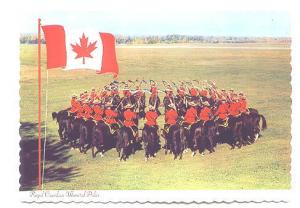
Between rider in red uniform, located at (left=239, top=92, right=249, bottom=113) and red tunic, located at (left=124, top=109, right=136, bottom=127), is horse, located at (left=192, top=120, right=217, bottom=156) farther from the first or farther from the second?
red tunic, located at (left=124, top=109, right=136, bottom=127)

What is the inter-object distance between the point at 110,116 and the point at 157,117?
46 centimetres

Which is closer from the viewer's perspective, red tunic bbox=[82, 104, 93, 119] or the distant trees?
the distant trees

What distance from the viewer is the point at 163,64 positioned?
6.74m

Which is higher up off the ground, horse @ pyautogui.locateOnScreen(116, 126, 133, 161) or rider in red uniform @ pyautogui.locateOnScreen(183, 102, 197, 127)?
rider in red uniform @ pyautogui.locateOnScreen(183, 102, 197, 127)

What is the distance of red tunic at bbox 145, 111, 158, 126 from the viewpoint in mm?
6719

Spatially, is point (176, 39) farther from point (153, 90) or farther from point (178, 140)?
point (178, 140)

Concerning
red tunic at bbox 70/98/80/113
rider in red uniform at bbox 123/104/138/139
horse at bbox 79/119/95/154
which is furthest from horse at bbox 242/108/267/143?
red tunic at bbox 70/98/80/113

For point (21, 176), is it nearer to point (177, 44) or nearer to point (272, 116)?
point (177, 44)

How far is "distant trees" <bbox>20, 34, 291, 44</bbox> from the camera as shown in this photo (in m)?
6.63

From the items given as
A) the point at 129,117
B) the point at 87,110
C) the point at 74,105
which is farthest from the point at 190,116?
the point at 74,105

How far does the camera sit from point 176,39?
669 centimetres

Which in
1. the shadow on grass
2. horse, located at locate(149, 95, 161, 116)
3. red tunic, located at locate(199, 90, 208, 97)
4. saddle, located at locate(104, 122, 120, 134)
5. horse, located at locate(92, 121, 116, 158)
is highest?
red tunic, located at locate(199, 90, 208, 97)
